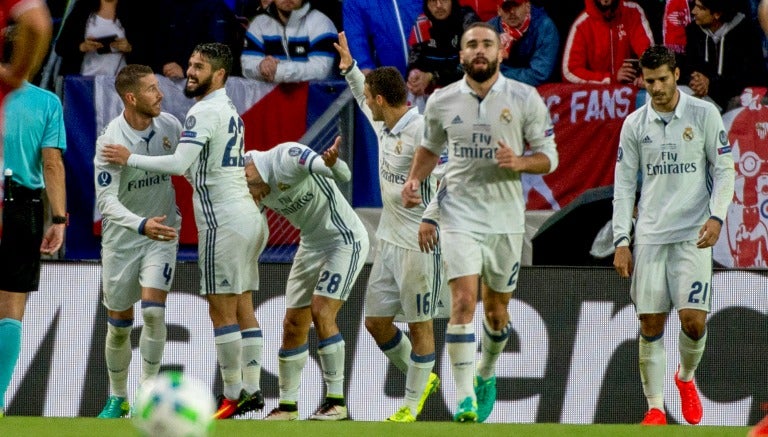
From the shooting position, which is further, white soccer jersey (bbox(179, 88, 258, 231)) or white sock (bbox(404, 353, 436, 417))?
white sock (bbox(404, 353, 436, 417))

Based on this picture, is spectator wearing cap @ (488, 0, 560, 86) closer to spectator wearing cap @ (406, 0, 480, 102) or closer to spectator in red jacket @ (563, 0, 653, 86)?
spectator in red jacket @ (563, 0, 653, 86)

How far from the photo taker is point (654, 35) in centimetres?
1263

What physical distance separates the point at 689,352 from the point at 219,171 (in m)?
3.28

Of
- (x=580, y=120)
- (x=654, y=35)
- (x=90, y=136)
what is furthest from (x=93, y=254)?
(x=654, y=35)

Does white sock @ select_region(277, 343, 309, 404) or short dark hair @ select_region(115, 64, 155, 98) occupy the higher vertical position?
short dark hair @ select_region(115, 64, 155, 98)

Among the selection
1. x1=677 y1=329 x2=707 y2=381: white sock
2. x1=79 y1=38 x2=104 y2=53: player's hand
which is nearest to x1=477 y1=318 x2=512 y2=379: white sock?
x1=677 y1=329 x2=707 y2=381: white sock

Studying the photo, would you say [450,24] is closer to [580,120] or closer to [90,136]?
[580,120]

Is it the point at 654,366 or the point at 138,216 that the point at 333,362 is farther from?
the point at 654,366

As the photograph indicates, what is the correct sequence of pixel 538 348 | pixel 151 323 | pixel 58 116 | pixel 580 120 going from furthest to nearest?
pixel 580 120 → pixel 538 348 → pixel 151 323 → pixel 58 116

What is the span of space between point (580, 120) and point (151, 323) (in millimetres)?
4100

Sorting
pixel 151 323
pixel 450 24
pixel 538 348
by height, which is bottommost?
pixel 538 348

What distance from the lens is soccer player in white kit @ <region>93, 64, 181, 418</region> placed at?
31.8ft

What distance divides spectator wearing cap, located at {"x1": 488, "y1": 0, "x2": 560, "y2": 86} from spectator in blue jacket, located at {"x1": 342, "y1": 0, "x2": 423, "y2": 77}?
768 millimetres

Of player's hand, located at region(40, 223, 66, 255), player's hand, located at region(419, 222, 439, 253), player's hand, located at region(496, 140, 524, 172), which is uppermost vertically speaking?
player's hand, located at region(496, 140, 524, 172)
